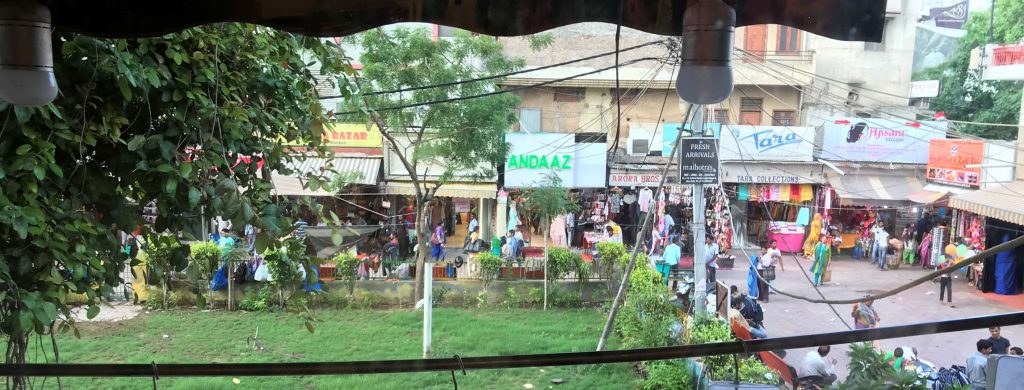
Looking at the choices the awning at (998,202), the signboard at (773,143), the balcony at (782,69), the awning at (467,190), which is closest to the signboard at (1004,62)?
the awning at (998,202)

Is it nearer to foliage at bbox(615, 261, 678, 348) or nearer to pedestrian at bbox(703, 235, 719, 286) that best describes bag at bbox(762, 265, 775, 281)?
pedestrian at bbox(703, 235, 719, 286)

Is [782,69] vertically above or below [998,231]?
above

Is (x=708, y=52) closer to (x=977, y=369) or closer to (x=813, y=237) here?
(x=977, y=369)

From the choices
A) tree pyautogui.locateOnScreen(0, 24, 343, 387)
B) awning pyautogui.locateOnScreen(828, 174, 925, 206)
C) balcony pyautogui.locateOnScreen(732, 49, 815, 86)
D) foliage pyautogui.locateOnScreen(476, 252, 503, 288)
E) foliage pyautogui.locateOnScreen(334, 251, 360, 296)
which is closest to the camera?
tree pyautogui.locateOnScreen(0, 24, 343, 387)

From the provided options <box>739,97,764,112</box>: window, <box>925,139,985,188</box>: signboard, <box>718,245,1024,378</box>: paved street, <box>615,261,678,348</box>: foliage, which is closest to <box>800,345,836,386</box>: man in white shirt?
<box>718,245,1024,378</box>: paved street

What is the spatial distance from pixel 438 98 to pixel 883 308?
26.2ft

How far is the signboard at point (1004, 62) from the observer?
11125 millimetres

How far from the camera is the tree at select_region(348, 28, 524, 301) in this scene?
1045cm

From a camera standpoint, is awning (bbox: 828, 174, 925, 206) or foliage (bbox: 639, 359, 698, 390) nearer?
foliage (bbox: 639, 359, 698, 390)

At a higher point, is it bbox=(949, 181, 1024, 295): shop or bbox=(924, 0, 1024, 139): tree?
bbox=(924, 0, 1024, 139): tree

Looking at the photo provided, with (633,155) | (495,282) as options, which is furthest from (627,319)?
(633,155)

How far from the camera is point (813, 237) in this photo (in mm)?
15469

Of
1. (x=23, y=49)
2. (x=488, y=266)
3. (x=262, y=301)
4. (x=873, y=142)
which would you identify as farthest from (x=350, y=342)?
(x=873, y=142)

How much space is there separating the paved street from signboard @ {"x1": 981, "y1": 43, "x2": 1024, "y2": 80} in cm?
364
